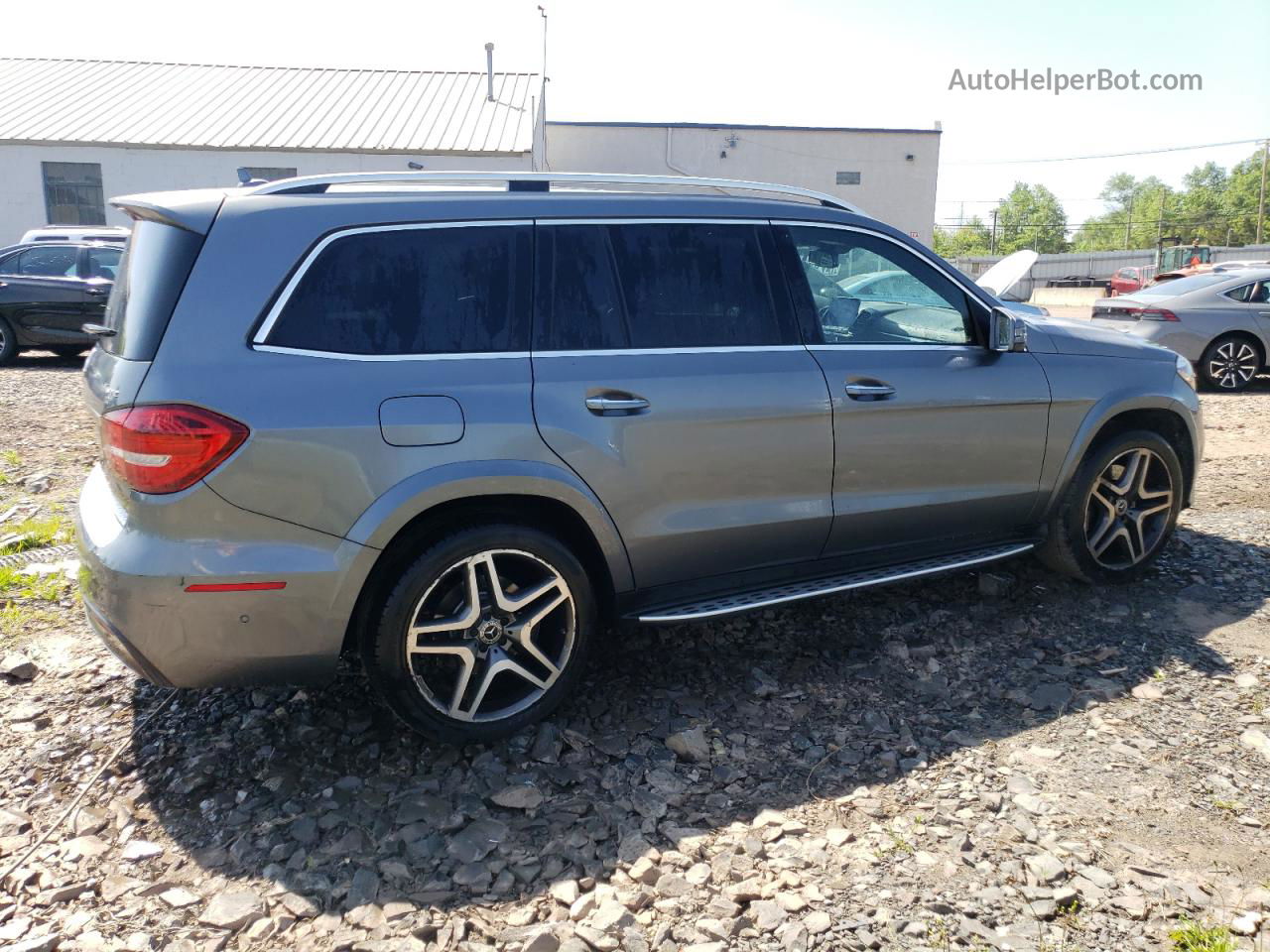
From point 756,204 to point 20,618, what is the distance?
3.79 metres

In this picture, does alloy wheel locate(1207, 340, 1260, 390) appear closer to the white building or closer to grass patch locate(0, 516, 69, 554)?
grass patch locate(0, 516, 69, 554)

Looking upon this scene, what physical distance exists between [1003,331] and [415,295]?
2.52 meters

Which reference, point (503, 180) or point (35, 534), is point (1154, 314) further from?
point (35, 534)

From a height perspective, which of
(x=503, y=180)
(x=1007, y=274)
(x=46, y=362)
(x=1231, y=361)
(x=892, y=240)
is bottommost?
(x=46, y=362)

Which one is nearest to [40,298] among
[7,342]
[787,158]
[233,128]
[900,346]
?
[7,342]

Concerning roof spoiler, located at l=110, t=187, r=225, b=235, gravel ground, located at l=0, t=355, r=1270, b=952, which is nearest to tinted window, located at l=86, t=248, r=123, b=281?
gravel ground, located at l=0, t=355, r=1270, b=952

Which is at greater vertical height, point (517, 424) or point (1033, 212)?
point (1033, 212)

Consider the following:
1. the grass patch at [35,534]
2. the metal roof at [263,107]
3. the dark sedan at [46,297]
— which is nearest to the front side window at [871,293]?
the grass patch at [35,534]

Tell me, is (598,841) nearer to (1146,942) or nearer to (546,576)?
(546,576)

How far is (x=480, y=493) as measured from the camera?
321 cm

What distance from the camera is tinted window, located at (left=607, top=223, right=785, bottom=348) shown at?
3.62 metres

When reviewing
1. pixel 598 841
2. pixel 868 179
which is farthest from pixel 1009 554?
pixel 868 179

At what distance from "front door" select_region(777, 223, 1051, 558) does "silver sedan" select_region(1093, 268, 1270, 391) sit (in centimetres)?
847

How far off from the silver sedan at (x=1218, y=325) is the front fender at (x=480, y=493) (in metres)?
10.2
